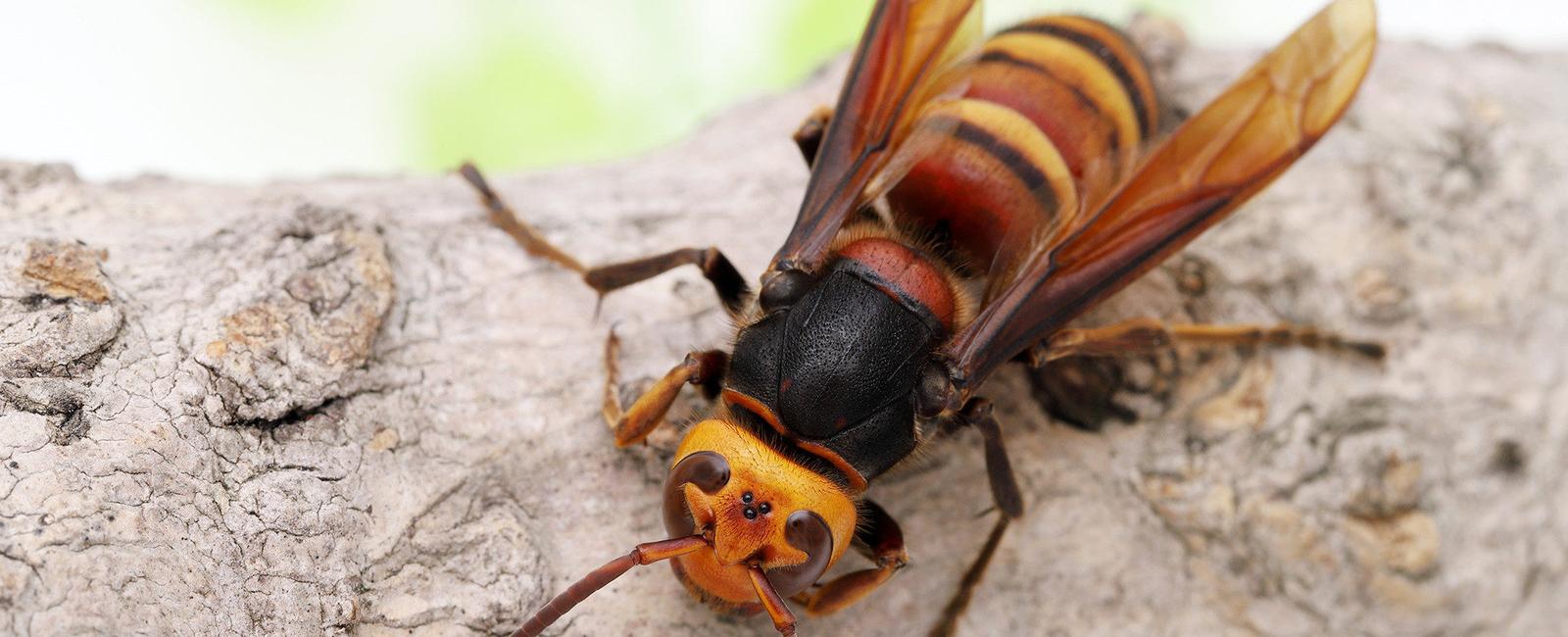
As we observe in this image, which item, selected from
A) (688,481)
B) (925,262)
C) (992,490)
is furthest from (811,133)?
(688,481)

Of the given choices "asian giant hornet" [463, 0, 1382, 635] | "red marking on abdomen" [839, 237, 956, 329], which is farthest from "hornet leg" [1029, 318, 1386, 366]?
"red marking on abdomen" [839, 237, 956, 329]

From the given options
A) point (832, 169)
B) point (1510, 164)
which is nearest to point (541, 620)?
point (832, 169)

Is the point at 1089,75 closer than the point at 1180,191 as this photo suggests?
No

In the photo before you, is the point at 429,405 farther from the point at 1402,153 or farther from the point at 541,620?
the point at 1402,153

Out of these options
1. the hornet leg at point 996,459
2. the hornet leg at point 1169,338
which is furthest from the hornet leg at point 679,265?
the hornet leg at point 1169,338

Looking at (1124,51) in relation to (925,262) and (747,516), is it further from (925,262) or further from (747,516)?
(747,516)
